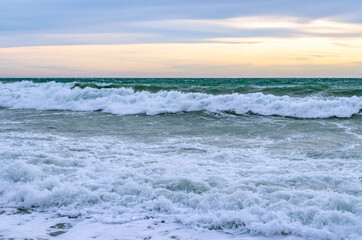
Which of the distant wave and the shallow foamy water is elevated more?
the distant wave

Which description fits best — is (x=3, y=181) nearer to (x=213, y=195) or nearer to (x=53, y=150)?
(x=53, y=150)

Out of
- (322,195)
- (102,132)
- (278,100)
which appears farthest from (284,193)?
(278,100)

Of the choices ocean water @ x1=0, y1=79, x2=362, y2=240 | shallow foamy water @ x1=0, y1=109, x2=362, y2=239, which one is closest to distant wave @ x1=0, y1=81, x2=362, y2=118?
ocean water @ x1=0, y1=79, x2=362, y2=240

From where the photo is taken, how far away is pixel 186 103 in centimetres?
1461

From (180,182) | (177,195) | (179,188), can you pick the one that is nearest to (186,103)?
(180,182)

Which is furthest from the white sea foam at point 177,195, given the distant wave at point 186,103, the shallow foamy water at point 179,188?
the distant wave at point 186,103

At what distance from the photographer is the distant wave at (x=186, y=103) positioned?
A: 13172 millimetres

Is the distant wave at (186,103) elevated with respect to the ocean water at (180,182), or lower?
elevated

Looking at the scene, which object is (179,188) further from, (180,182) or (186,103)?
(186,103)

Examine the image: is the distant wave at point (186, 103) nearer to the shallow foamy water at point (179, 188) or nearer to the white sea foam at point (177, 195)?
the shallow foamy water at point (179, 188)

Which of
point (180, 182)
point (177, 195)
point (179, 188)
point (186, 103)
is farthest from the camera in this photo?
point (186, 103)

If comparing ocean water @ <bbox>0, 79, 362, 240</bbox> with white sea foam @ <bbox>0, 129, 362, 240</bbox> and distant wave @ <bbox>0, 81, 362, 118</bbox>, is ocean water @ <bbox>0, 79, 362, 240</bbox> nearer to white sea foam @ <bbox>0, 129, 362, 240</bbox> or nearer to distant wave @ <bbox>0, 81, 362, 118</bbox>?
white sea foam @ <bbox>0, 129, 362, 240</bbox>

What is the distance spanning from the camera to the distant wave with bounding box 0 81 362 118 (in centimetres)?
1317

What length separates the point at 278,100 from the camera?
556 inches
